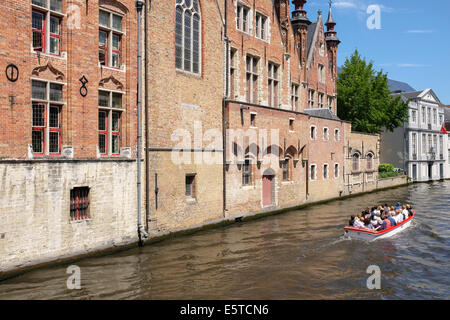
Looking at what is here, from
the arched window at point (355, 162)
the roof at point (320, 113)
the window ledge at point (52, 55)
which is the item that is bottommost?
the arched window at point (355, 162)

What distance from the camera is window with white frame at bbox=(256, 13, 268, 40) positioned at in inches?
987

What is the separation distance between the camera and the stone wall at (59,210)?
1174 cm

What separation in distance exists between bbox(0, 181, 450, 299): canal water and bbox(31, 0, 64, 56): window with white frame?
7.13 meters

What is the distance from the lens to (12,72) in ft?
39.5

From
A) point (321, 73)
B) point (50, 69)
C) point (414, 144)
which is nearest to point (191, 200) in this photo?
point (50, 69)

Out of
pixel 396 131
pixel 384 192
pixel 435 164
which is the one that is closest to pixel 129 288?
pixel 384 192

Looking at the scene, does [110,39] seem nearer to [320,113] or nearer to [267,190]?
[267,190]

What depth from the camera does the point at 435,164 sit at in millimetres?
55531

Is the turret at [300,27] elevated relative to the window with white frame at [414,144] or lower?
elevated

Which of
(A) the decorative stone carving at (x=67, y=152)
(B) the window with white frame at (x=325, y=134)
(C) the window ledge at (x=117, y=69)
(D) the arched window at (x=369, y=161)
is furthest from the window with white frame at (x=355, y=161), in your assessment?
(A) the decorative stone carving at (x=67, y=152)

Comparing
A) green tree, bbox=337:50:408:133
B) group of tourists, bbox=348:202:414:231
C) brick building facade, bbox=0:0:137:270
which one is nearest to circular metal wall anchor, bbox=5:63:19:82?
brick building facade, bbox=0:0:137:270

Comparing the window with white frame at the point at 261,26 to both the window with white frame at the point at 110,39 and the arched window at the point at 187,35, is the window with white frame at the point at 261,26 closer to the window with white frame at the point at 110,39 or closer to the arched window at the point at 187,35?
the arched window at the point at 187,35

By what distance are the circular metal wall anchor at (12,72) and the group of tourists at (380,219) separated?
1422 cm

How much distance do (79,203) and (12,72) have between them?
4715mm
